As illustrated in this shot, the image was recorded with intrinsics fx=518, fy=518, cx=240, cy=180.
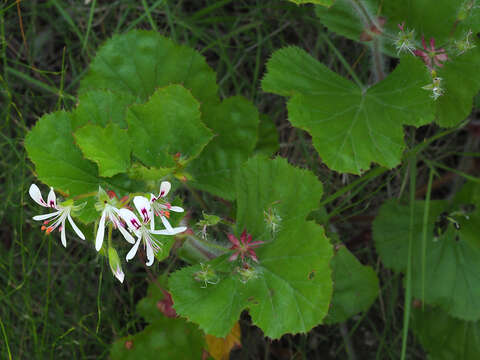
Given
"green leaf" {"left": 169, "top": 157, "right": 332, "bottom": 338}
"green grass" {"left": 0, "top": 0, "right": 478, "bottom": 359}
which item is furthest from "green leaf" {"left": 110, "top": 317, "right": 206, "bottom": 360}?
"green leaf" {"left": 169, "top": 157, "right": 332, "bottom": 338}

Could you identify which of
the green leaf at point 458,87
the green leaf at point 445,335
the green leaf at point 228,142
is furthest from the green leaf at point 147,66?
the green leaf at point 445,335

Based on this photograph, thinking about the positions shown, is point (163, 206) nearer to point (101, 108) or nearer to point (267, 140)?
point (101, 108)

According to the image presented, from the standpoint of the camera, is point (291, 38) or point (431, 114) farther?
point (291, 38)

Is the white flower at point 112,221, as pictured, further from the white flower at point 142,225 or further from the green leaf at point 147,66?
the green leaf at point 147,66

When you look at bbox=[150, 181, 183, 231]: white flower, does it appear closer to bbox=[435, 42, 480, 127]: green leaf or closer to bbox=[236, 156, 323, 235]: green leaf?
bbox=[236, 156, 323, 235]: green leaf

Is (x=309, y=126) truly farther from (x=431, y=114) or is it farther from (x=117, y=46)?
(x=117, y=46)

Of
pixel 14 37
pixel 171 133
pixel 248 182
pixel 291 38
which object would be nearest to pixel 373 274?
pixel 248 182

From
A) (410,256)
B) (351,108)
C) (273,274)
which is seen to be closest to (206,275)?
(273,274)
